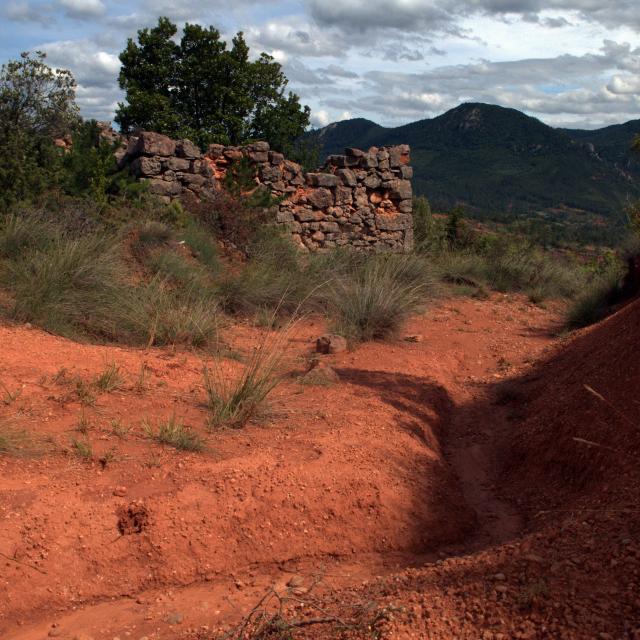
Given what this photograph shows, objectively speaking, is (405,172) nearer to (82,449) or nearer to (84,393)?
(84,393)

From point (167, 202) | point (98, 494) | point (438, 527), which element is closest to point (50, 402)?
point (98, 494)

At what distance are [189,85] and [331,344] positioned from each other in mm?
13648

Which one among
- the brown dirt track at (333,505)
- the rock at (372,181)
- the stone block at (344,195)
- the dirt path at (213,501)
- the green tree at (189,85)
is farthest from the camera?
the green tree at (189,85)

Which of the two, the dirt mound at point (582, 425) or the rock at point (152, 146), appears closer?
the dirt mound at point (582, 425)

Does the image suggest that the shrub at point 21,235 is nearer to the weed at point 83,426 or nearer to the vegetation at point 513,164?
the weed at point 83,426

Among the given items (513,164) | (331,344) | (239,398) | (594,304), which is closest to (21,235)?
(331,344)

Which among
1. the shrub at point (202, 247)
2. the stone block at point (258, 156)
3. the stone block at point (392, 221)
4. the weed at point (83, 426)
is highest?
the stone block at point (258, 156)

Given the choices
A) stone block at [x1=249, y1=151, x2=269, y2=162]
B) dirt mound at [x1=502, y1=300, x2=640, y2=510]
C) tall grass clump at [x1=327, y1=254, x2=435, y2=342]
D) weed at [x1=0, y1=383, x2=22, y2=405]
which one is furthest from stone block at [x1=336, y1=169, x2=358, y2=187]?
weed at [x1=0, y1=383, x2=22, y2=405]

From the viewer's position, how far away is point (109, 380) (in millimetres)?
5320

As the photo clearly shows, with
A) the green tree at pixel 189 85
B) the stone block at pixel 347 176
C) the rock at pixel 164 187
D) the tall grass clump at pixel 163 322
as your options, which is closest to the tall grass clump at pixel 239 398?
the tall grass clump at pixel 163 322

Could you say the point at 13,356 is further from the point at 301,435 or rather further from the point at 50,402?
the point at 301,435

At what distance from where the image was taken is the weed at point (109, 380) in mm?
5273

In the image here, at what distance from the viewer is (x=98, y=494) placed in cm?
385

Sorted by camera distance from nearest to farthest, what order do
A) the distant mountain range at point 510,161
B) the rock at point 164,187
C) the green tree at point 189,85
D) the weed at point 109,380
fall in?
the weed at point 109,380
the rock at point 164,187
the green tree at point 189,85
the distant mountain range at point 510,161
